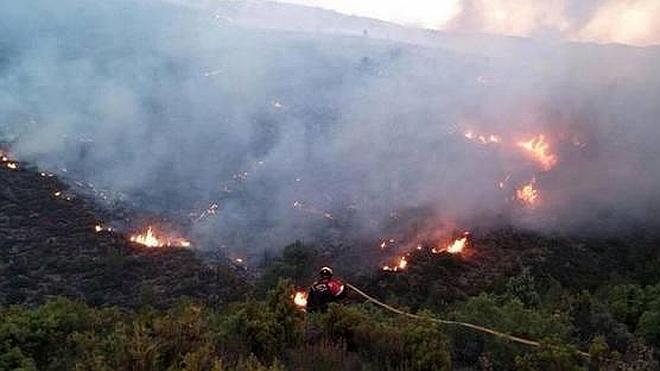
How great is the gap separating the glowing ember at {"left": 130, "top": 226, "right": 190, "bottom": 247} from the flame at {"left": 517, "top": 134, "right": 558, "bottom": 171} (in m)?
25.5

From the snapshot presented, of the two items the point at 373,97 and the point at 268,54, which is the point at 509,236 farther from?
the point at 268,54

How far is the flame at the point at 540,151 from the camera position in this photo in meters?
44.9

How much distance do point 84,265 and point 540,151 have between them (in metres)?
31.9

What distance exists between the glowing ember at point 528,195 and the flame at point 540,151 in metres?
4.36

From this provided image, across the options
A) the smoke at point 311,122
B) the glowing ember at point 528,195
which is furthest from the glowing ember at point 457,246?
the glowing ember at point 528,195

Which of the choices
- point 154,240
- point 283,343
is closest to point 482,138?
point 154,240

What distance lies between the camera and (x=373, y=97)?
49.6 m

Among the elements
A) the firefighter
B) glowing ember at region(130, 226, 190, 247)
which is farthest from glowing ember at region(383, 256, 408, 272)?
the firefighter

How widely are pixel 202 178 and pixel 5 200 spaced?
29.9 feet

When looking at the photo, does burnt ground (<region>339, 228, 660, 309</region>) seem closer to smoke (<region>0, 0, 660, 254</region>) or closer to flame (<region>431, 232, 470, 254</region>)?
flame (<region>431, 232, 470, 254</region>)

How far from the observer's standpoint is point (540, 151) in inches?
1820

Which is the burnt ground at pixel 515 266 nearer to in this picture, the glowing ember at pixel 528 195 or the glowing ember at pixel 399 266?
the glowing ember at pixel 399 266

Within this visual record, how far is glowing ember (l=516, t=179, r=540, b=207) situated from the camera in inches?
1513

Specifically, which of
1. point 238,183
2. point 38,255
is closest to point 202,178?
point 238,183
